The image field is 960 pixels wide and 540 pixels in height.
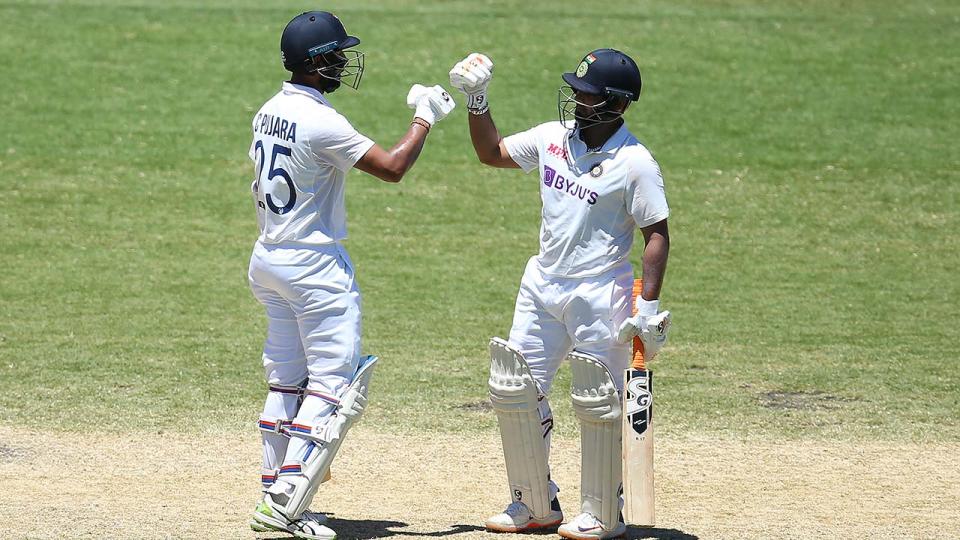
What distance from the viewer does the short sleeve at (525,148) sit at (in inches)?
250

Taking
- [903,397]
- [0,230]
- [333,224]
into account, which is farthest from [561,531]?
[0,230]

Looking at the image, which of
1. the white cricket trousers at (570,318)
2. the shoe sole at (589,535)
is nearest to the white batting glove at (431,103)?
the white cricket trousers at (570,318)

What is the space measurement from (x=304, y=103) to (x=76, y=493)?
2.47 m

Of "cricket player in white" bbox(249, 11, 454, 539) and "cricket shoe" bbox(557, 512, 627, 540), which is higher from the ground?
"cricket player in white" bbox(249, 11, 454, 539)

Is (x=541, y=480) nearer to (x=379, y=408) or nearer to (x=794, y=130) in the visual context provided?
(x=379, y=408)

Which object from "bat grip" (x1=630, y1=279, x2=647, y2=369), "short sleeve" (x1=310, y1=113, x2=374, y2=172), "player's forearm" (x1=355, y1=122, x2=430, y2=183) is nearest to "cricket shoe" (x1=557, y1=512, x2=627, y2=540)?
"bat grip" (x1=630, y1=279, x2=647, y2=369)

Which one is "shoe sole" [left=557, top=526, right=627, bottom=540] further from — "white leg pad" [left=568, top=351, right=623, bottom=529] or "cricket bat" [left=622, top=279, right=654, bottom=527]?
"cricket bat" [left=622, top=279, right=654, bottom=527]

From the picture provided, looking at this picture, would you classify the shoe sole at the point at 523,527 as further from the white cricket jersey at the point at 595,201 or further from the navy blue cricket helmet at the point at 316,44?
the navy blue cricket helmet at the point at 316,44

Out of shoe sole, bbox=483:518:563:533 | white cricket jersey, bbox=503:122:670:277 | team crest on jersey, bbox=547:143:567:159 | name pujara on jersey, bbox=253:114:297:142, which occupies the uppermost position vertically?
name pujara on jersey, bbox=253:114:297:142

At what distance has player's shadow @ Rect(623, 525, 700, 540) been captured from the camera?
20.3 ft

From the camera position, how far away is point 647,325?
592 centimetres

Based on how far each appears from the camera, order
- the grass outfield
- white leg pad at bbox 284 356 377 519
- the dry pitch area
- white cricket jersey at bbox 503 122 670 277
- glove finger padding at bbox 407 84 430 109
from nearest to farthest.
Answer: white leg pad at bbox 284 356 377 519 → white cricket jersey at bbox 503 122 670 277 → glove finger padding at bbox 407 84 430 109 → the dry pitch area → the grass outfield

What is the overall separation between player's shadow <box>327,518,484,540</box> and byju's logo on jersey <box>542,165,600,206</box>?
1.68m

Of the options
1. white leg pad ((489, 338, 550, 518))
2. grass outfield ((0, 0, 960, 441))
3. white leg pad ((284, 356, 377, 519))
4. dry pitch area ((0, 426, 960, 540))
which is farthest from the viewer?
grass outfield ((0, 0, 960, 441))
